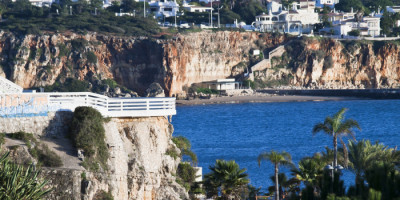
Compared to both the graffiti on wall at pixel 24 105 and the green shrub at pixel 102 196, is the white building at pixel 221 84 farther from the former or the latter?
the green shrub at pixel 102 196

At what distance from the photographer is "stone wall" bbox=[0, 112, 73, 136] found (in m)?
25.0

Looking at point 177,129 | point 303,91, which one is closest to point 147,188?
point 177,129

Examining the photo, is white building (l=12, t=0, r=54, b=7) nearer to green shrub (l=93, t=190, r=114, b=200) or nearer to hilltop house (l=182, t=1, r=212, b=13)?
hilltop house (l=182, t=1, r=212, b=13)

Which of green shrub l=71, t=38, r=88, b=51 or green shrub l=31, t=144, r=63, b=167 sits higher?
green shrub l=71, t=38, r=88, b=51

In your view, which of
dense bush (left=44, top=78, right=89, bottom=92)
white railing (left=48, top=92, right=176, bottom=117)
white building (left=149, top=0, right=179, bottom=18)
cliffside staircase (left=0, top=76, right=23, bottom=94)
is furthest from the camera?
white building (left=149, top=0, right=179, bottom=18)

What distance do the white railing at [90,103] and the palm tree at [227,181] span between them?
12.3ft

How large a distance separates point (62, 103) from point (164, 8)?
14024cm

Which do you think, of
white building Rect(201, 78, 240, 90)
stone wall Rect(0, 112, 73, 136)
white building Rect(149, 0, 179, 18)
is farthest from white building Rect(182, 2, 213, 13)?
stone wall Rect(0, 112, 73, 136)

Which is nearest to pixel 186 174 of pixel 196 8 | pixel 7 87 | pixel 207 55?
pixel 7 87

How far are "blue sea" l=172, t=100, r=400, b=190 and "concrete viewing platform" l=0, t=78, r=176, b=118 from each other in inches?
892

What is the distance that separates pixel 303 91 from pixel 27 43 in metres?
40.0

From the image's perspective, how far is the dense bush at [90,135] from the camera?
25.1m

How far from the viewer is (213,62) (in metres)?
143

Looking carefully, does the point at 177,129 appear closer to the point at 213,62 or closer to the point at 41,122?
the point at 213,62
